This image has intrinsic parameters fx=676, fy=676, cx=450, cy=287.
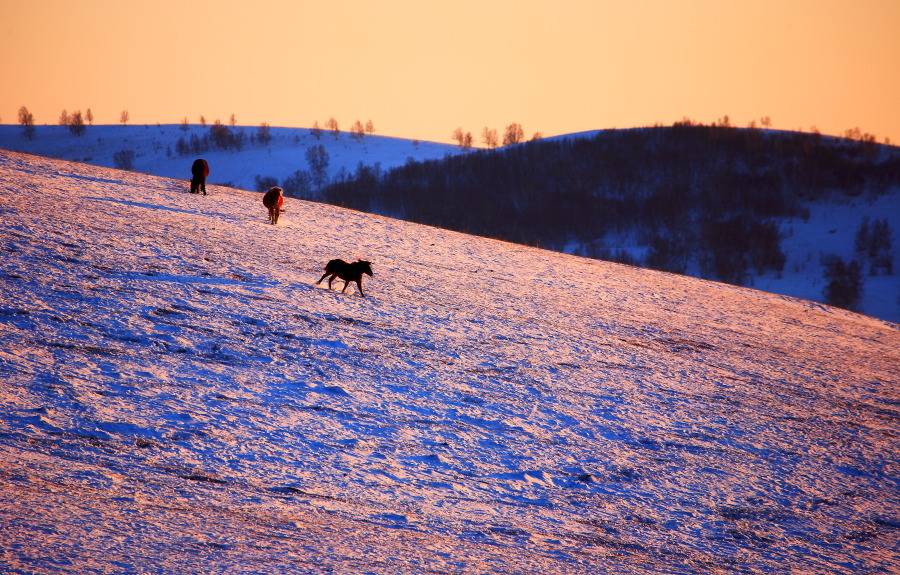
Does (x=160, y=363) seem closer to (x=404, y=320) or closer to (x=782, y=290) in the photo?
(x=404, y=320)

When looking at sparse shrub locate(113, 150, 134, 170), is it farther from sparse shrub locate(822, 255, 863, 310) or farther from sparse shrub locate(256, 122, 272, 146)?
sparse shrub locate(822, 255, 863, 310)

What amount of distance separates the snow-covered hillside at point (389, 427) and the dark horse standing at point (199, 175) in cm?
603

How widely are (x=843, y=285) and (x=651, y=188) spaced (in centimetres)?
3848

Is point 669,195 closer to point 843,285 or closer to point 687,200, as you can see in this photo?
point 687,200

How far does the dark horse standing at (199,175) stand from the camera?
67.2 ft

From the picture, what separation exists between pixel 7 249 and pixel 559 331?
916 cm

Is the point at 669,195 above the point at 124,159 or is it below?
below

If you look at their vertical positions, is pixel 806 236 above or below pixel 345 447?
above

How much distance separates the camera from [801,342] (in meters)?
14.9

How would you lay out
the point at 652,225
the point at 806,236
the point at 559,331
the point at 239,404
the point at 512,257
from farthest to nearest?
the point at 652,225 → the point at 806,236 → the point at 512,257 → the point at 559,331 → the point at 239,404

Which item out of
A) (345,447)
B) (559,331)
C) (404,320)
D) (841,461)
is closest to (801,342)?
(559,331)

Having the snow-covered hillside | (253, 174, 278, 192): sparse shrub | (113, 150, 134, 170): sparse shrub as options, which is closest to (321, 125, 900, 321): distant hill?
(253, 174, 278, 192): sparse shrub

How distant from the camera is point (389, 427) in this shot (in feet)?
23.3

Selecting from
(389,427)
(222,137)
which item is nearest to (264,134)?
(222,137)
